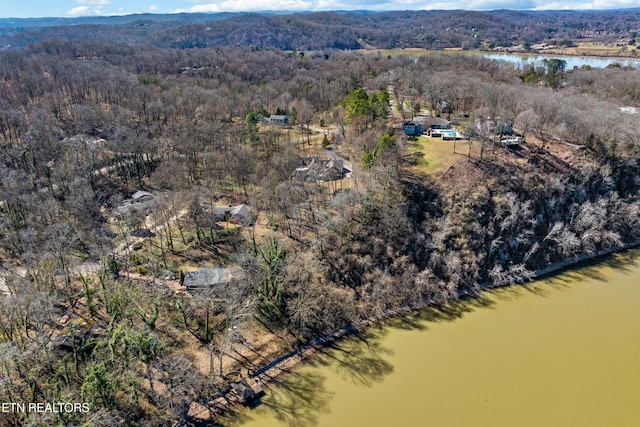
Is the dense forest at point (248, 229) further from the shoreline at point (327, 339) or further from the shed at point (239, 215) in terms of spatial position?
the shed at point (239, 215)

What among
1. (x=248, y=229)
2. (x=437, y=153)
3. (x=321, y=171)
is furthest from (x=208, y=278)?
(x=437, y=153)

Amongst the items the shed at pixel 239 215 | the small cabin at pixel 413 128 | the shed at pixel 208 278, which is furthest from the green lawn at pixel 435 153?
the shed at pixel 208 278

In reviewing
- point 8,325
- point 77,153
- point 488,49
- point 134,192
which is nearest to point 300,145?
point 134,192

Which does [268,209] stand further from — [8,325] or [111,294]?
[8,325]

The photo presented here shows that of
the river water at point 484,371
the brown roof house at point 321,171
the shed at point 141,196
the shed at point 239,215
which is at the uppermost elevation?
the brown roof house at point 321,171

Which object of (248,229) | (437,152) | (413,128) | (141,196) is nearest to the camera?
(248,229)

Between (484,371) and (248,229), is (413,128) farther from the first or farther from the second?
(484,371)
